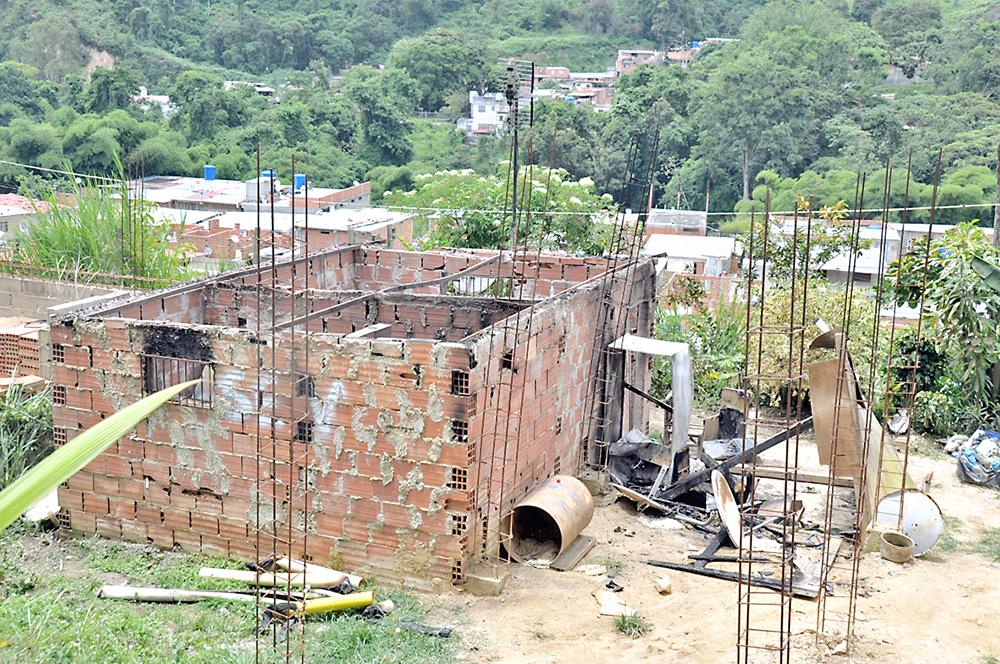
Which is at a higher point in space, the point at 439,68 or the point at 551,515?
the point at 439,68

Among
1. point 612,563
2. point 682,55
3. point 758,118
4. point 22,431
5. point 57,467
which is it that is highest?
point 682,55

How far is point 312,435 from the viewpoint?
8211 mm

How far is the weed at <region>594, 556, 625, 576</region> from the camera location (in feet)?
29.0

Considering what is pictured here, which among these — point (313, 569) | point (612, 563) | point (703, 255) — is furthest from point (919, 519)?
point (703, 255)

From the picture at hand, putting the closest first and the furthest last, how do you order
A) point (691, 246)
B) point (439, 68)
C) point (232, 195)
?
point (691, 246)
point (232, 195)
point (439, 68)

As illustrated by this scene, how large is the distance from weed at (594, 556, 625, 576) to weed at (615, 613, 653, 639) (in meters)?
1.15

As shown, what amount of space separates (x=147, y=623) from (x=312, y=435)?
6.52 ft

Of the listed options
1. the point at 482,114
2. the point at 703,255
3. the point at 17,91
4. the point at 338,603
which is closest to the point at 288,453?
the point at 338,603

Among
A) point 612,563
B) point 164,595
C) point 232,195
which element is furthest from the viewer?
point 232,195

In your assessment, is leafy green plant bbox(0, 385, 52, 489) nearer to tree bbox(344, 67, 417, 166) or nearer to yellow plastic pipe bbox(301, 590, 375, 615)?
yellow plastic pipe bbox(301, 590, 375, 615)

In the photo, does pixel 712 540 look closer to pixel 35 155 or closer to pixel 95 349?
pixel 95 349

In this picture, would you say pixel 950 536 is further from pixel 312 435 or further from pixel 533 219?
pixel 533 219

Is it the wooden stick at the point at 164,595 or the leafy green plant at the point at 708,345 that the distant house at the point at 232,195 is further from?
the wooden stick at the point at 164,595

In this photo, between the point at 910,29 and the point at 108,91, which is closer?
the point at 108,91
